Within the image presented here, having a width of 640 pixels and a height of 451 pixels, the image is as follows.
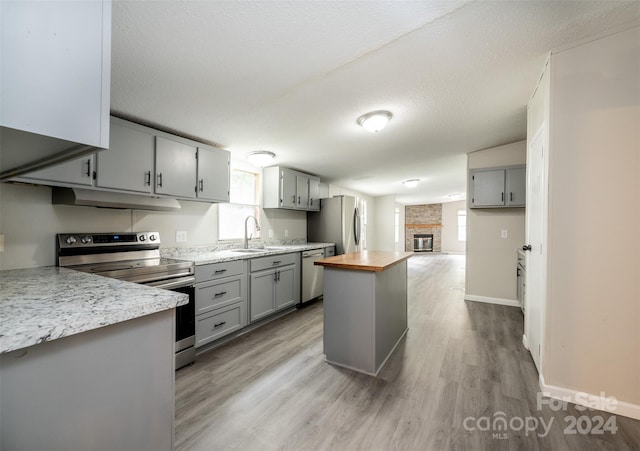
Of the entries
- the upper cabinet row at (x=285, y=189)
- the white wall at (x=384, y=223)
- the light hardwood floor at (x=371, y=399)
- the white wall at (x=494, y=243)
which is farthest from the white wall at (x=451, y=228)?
the light hardwood floor at (x=371, y=399)

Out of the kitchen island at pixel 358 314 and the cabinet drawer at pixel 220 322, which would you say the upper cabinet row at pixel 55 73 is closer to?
the kitchen island at pixel 358 314

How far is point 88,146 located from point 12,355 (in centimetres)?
60

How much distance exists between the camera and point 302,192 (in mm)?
4551

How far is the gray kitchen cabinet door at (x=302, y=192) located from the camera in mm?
4430

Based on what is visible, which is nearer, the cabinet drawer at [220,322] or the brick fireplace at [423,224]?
the cabinet drawer at [220,322]

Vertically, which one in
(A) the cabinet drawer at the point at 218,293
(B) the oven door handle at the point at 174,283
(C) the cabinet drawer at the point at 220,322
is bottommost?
(C) the cabinet drawer at the point at 220,322

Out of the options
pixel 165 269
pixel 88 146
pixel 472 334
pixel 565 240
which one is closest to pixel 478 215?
pixel 472 334

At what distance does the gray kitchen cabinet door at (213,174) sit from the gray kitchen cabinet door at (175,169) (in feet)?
0.26

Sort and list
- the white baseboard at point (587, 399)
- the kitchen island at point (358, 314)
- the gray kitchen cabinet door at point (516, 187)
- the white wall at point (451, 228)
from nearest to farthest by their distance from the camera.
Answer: the white baseboard at point (587, 399), the kitchen island at point (358, 314), the gray kitchen cabinet door at point (516, 187), the white wall at point (451, 228)

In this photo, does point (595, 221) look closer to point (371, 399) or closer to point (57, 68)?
point (371, 399)

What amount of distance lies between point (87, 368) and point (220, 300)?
1.89 m

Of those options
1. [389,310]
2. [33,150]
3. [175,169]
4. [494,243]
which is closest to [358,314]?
[389,310]

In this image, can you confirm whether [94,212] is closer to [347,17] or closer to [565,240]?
[347,17]

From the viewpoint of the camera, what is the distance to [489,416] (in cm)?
168
